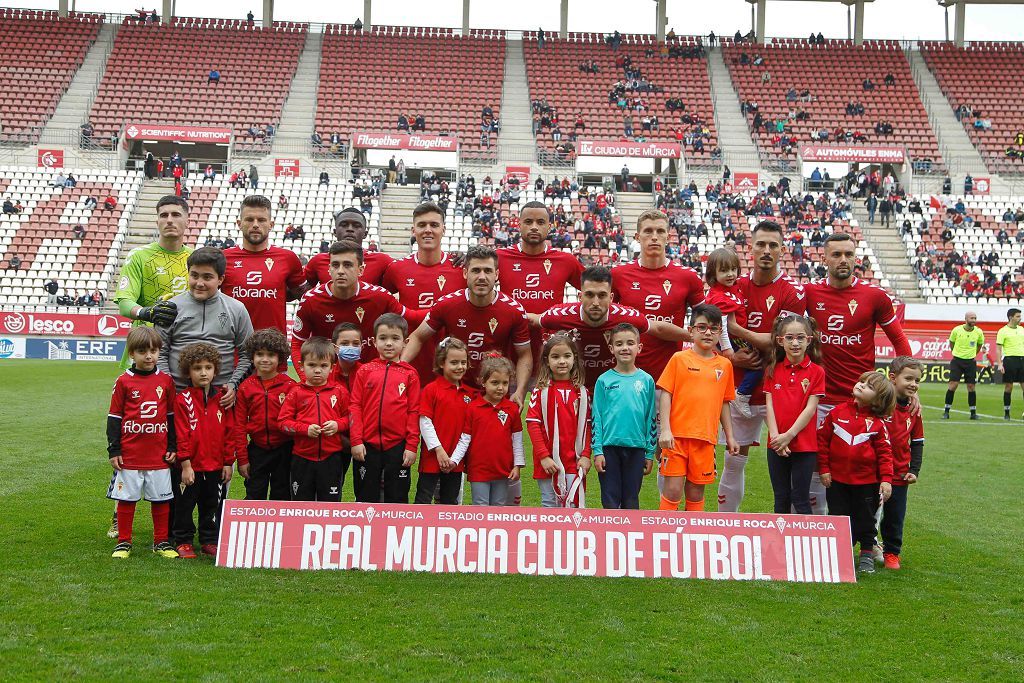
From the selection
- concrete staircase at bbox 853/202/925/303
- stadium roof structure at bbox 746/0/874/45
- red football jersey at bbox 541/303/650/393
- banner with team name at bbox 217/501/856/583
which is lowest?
banner with team name at bbox 217/501/856/583

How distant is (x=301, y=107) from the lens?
41.9 meters

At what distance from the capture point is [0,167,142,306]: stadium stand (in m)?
31.0

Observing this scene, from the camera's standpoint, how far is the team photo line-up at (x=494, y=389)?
617cm

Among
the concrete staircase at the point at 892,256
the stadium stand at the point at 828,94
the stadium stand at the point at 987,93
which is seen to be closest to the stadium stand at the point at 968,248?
the concrete staircase at the point at 892,256

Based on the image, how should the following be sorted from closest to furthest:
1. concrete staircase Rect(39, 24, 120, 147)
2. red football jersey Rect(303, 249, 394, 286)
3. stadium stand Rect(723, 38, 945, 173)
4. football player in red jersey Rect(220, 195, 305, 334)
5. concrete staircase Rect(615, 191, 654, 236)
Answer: football player in red jersey Rect(220, 195, 305, 334), red football jersey Rect(303, 249, 394, 286), concrete staircase Rect(615, 191, 654, 236), concrete staircase Rect(39, 24, 120, 147), stadium stand Rect(723, 38, 945, 173)

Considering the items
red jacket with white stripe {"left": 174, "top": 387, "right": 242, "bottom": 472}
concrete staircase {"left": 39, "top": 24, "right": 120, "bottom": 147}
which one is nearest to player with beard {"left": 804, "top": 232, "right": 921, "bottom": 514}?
red jacket with white stripe {"left": 174, "top": 387, "right": 242, "bottom": 472}

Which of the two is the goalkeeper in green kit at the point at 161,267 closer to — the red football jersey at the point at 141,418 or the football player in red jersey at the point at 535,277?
the red football jersey at the point at 141,418

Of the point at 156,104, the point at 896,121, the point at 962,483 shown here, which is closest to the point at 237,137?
the point at 156,104

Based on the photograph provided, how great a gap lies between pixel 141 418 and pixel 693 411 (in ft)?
11.4

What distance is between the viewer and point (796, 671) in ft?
13.8

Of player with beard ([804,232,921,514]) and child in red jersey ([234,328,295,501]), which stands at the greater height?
player with beard ([804,232,921,514])

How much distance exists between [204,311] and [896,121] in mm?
40942

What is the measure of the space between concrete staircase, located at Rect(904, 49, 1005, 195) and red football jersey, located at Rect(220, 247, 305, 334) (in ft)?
120

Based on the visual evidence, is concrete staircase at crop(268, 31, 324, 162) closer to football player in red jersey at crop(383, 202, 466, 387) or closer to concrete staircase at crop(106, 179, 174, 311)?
concrete staircase at crop(106, 179, 174, 311)
